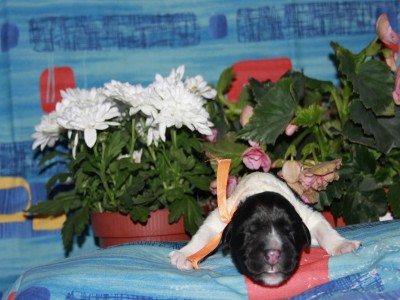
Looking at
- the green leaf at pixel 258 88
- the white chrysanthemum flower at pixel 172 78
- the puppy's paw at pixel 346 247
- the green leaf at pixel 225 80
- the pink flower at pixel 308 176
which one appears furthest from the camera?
the green leaf at pixel 225 80

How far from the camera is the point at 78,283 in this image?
1599 millimetres

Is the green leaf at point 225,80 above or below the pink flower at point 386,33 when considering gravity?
below

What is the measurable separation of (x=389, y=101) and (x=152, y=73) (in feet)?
3.52

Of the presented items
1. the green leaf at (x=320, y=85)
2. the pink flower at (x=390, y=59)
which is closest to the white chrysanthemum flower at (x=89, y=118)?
the green leaf at (x=320, y=85)

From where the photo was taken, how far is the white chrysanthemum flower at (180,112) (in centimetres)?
226

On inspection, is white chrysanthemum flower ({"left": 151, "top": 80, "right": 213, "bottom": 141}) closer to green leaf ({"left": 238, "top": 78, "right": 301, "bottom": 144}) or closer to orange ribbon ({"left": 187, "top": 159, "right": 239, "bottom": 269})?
green leaf ({"left": 238, "top": 78, "right": 301, "bottom": 144})

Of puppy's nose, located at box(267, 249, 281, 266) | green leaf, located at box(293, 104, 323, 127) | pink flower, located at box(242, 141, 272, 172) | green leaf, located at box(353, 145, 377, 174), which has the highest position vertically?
green leaf, located at box(293, 104, 323, 127)

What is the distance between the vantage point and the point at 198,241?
1.91m

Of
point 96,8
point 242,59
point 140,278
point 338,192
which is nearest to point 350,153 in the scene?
point 338,192

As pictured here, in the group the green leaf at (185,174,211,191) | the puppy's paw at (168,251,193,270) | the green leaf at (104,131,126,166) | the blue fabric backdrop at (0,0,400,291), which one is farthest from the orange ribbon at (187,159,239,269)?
the blue fabric backdrop at (0,0,400,291)

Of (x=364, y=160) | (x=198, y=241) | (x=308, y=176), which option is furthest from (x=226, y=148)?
(x=198, y=241)

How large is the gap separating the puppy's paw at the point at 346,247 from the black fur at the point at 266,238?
0.25 feet

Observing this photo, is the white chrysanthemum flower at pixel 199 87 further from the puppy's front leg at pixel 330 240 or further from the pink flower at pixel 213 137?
the puppy's front leg at pixel 330 240

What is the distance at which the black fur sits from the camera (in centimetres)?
162
